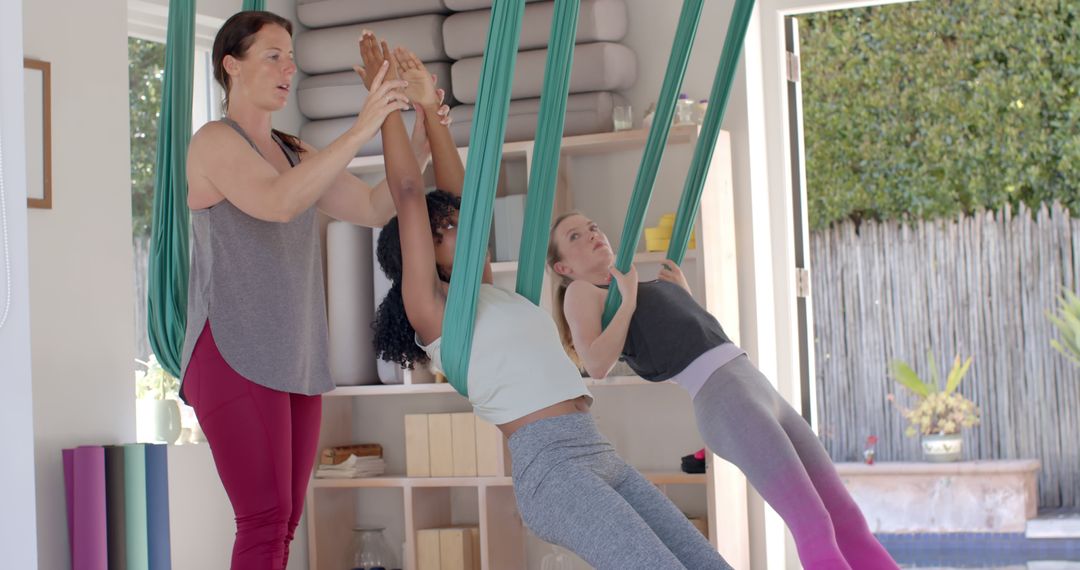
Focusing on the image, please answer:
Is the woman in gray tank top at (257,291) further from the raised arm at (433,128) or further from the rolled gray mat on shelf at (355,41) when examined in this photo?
the rolled gray mat on shelf at (355,41)

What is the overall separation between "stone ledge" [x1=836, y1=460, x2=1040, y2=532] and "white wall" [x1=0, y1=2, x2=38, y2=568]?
5.78m

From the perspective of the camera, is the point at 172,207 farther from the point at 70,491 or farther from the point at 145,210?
the point at 145,210

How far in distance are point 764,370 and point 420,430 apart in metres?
1.35

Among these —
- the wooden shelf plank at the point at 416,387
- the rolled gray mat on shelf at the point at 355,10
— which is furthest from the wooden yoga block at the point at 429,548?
the rolled gray mat on shelf at the point at 355,10

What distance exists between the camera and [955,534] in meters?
6.47

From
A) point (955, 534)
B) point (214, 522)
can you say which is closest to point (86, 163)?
point (214, 522)

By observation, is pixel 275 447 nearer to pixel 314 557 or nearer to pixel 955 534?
pixel 314 557

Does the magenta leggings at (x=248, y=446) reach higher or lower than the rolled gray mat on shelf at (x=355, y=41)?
lower

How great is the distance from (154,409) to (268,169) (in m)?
2.10

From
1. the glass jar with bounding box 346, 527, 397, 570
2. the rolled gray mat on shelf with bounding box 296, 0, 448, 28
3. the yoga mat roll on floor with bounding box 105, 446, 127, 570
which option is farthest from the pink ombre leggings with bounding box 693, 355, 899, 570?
the rolled gray mat on shelf with bounding box 296, 0, 448, 28

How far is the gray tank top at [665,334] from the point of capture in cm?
313

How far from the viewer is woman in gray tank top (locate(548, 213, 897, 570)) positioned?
2.85 meters

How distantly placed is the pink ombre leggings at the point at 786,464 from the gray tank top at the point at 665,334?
9 centimetres

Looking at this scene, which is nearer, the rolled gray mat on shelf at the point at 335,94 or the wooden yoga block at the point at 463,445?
the wooden yoga block at the point at 463,445
